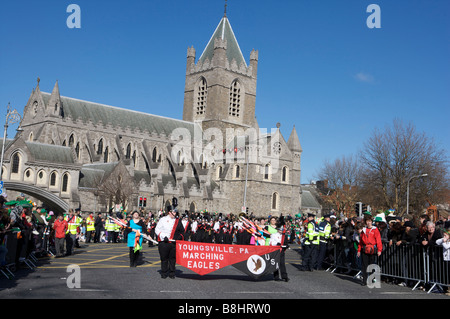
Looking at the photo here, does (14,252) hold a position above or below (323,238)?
below

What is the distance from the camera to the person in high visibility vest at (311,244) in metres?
15.7

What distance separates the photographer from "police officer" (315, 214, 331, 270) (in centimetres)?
1634

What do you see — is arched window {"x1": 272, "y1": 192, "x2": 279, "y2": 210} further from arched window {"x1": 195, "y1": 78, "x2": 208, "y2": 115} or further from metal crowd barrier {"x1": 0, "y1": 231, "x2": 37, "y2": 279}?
metal crowd barrier {"x1": 0, "y1": 231, "x2": 37, "y2": 279}

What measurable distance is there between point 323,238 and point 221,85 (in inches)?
2184

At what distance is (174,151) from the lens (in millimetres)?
64000

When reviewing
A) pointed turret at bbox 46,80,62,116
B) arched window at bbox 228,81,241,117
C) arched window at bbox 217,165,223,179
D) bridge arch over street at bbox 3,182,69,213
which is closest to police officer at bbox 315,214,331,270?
bridge arch over street at bbox 3,182,69,213

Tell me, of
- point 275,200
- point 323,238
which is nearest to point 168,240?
point 323,238

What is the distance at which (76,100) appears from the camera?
5953 cm

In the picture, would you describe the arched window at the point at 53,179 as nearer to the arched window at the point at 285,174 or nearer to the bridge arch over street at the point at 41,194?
the bridge arch over street at the point at 41,194

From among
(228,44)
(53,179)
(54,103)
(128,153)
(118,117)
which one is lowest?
(53,179)

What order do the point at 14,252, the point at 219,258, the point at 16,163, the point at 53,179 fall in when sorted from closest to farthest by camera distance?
the point at 219,258, the point at 14,252, the point at 16,163, the point at 53,179

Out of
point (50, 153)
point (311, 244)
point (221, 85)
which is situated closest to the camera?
point (311, 244)

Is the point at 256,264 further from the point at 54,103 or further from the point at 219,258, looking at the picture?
the point at 54,103
